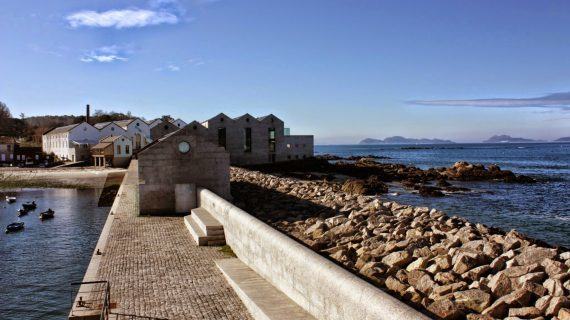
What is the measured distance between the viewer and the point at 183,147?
1961 centimetres

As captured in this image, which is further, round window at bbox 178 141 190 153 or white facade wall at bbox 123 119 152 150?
white facade wall at bbox 123 119 152 150

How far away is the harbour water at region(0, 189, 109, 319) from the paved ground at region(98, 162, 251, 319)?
1.35 m

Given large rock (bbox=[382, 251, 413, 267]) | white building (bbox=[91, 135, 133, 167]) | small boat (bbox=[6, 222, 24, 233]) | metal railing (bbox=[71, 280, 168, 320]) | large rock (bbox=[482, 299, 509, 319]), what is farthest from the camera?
white building (bbox=[91, 135, 133, 167])

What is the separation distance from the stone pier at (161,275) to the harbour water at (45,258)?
1.23 meters

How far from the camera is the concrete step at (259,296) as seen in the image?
7.86m

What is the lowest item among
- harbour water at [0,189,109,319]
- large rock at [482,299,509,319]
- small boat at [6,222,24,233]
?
harbour water at [0,189,109,319]

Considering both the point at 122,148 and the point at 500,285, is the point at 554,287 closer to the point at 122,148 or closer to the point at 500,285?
the point at 500,285

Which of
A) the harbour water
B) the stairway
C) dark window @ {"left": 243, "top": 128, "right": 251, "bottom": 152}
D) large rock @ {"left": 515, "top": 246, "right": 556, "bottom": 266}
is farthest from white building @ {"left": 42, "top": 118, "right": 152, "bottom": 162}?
large rock @ {"left": 515, "top": 246, "right": 556, "bottom": 266}

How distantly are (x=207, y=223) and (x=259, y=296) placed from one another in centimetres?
625

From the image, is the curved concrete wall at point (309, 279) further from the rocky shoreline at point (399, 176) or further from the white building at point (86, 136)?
the white building at point (86, 136)

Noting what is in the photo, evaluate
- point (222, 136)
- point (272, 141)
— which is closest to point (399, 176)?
point (272, 141)

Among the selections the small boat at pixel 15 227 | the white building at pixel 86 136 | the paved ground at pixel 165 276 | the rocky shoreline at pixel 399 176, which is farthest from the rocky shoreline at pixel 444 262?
the white building at pixel 86 136

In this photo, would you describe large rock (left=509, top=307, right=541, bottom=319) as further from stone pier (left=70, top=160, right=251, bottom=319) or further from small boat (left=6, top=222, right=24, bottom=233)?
small boat (left=6, top=222, right=24, bottom=233)

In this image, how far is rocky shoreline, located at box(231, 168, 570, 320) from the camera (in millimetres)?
7344
